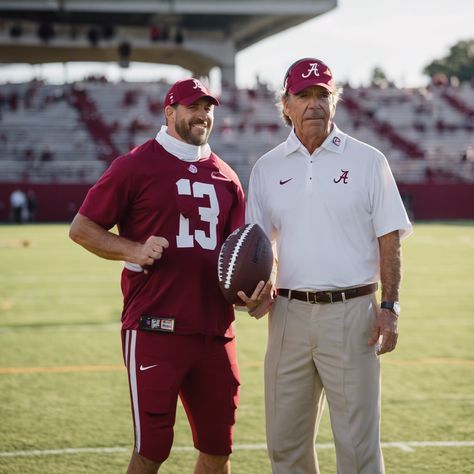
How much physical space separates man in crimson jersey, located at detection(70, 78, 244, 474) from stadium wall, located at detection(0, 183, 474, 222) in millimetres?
27804

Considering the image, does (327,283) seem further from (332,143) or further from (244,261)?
(332,143)

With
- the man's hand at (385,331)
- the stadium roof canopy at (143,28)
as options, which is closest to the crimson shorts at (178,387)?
the man's hand at (385,331)

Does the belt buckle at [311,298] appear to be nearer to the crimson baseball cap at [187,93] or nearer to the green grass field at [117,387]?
the crimson baseball cap at [187,93]

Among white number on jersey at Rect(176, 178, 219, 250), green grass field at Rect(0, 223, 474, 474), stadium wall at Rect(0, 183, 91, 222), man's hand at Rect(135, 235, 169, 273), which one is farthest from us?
stadium wall at Rect(0, 183, 91, 222)

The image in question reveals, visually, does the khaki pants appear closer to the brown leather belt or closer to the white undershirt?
the brown leather belt

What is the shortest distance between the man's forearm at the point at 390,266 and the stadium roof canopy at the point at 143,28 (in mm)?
36693

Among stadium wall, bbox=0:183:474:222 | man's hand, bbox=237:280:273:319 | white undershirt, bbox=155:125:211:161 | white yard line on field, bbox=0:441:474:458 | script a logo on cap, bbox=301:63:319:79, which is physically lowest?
white yard line on field, bbox=0:441:474:458

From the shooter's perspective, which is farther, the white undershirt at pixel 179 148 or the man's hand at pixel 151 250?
the white undershirt at pixel 179 148

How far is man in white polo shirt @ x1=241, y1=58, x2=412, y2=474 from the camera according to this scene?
407 centimetres

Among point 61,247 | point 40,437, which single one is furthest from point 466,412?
point 61,247

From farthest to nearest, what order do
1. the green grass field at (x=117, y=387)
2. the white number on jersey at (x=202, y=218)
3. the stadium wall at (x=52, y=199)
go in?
1. the stadium wall at (x=52, y=199)
2. the green grass field at (x=117, y=387)
3. the white number on jersey at (x=202, y=218)

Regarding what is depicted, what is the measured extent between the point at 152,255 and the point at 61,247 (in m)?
17.1

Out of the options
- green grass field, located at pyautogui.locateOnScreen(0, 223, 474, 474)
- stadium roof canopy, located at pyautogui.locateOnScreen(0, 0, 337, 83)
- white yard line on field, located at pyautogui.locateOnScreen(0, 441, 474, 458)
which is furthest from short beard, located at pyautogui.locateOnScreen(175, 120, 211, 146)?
stadium roof canopy, located at pyautogui.locateOnScreen(0, 0, 337, 83)

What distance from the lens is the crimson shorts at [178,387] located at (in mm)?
4062
